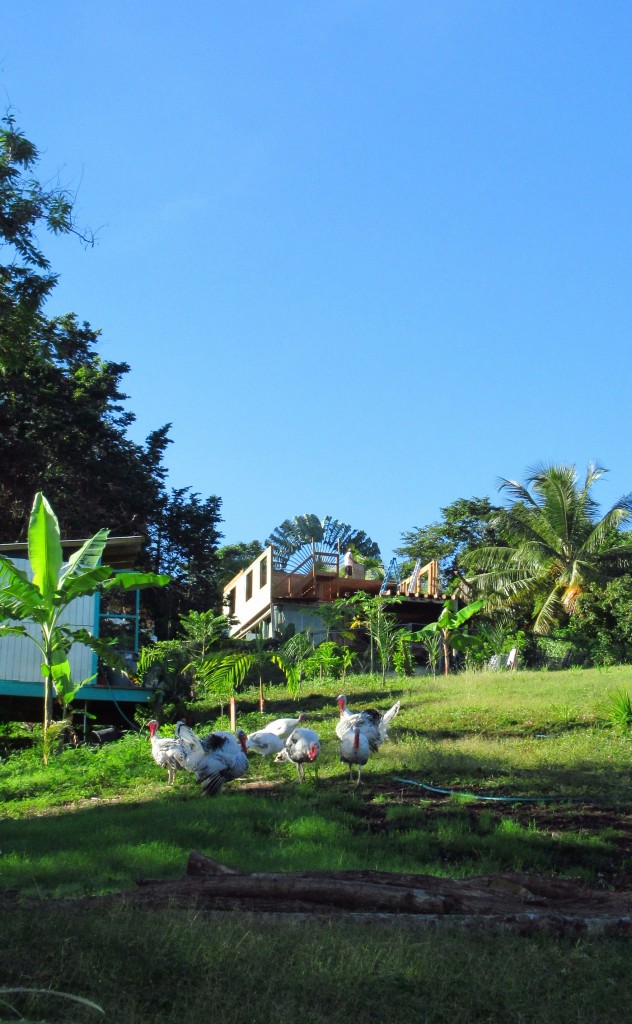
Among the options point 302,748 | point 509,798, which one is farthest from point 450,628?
point 509,798

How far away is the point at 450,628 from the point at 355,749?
13.4 metres

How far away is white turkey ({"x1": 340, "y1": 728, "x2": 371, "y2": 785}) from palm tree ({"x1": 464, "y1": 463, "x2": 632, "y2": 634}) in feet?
68.8

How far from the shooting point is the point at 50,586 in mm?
16609

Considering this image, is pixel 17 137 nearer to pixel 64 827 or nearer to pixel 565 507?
pixel 64 827

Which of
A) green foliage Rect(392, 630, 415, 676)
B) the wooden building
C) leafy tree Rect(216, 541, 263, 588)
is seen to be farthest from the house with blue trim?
leafy tree Rect(216, 541, 263, 588)

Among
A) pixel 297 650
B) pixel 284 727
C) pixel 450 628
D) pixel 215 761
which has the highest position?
pixel 450 628

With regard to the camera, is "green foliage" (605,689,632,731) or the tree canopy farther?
the tree canopy

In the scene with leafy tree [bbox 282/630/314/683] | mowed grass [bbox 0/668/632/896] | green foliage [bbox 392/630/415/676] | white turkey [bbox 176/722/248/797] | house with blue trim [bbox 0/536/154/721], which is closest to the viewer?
mowed grass [bbox 0/668/632/896]

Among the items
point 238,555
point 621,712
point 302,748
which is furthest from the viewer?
point 238,555

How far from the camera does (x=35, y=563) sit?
16.8m

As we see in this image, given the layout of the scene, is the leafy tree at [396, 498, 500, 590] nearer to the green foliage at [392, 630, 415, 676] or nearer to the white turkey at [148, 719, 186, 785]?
the green foliage at [392, 630, 415, 676]

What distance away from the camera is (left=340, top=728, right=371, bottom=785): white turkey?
12.9 m

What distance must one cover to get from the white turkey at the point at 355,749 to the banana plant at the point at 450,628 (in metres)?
11.6

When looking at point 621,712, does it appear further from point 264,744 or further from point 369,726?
point 264,744
